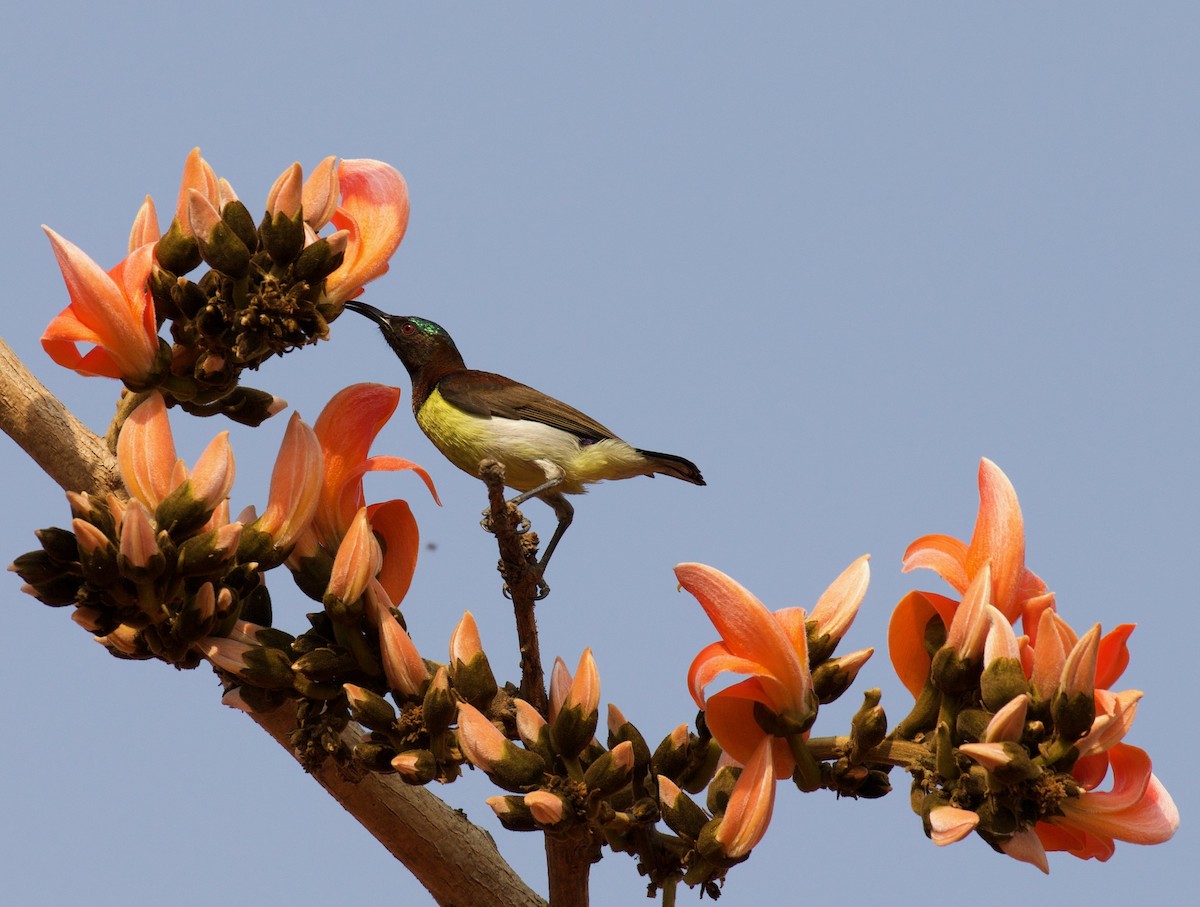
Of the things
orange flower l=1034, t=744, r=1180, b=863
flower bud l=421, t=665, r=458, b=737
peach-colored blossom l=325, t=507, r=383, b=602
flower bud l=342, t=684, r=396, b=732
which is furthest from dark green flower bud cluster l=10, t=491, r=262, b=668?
orange flower l=1034, t=744, r=1180, b=863

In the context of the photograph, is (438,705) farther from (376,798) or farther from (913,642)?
(913,642)

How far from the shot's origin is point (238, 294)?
2.60 metres

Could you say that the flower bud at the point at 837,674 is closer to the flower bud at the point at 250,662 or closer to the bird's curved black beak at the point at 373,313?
the flower bud at the point at 250,662

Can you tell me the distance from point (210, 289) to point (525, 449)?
5.82 feet

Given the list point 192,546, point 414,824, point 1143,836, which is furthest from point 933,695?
point 192,546

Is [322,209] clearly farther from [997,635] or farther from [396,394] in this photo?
[997,635]

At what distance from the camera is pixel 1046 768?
234 cm

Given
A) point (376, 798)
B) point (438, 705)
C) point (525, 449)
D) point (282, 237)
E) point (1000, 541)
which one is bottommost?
point (376, 798)

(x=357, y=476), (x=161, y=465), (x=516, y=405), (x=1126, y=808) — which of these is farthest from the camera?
(x=516, y=405)

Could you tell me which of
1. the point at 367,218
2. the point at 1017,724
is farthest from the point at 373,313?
the point at 1017,724

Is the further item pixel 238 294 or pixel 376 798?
pixel 376 798

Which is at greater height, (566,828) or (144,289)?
(144,289)

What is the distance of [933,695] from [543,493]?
2.13 m

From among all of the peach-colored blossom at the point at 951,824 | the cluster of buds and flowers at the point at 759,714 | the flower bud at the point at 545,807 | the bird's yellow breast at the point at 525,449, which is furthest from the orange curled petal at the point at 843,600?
the bird's yellow breast at the point at 525,449
